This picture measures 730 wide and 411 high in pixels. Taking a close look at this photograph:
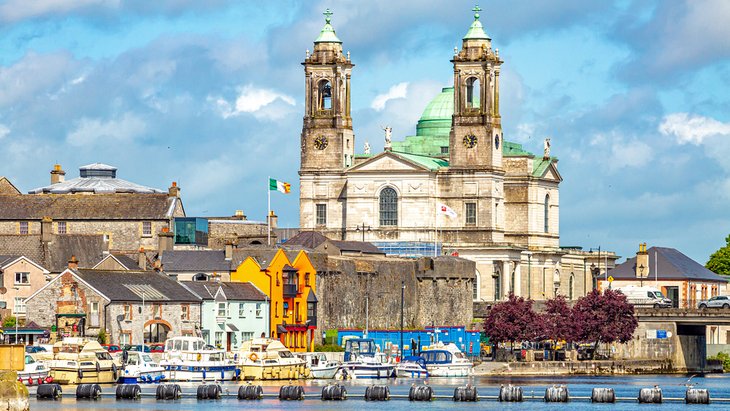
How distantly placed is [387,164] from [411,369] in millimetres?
47262

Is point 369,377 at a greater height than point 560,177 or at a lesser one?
lesser

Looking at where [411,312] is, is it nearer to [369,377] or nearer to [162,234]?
[162,234]

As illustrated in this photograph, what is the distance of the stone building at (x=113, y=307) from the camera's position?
13162 centimetres

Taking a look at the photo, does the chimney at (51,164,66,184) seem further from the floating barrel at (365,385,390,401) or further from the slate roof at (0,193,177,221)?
the floating barrel at (365,385,390,401)

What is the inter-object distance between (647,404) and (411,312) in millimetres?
54586

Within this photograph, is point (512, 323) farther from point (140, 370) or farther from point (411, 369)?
point (140, 370)

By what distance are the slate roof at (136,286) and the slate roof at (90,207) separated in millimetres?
30175

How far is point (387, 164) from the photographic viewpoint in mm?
183875

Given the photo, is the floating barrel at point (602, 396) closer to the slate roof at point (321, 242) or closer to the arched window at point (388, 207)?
the slate roof at point (321, 242)

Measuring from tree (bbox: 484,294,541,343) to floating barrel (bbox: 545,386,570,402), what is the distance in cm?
4818

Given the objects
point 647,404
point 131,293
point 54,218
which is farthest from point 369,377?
point 54,218

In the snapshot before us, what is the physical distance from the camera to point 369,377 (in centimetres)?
13400

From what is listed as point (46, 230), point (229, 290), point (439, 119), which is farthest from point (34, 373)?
point (439, 119)

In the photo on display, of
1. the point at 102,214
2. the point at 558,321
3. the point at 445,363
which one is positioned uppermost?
the point at 102,214
